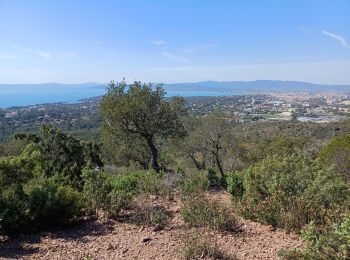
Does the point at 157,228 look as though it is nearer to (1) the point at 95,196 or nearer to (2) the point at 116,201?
(2) the point at 116,201

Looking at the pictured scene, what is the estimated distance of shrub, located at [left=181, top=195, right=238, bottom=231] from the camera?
6.11 meters

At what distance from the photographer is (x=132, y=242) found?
5727 mm

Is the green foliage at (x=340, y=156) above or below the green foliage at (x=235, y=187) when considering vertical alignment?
below

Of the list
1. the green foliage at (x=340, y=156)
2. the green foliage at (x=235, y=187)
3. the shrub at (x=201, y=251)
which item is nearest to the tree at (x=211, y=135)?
the green foliage at (x=340, y=156)

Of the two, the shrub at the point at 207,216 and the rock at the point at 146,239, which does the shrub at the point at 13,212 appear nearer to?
the rock at the point at 146,239

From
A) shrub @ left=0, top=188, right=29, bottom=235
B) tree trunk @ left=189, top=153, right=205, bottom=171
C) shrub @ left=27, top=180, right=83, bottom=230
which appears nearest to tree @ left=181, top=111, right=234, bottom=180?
tree trunk @ left=189, top=153, right=205, bottom=171

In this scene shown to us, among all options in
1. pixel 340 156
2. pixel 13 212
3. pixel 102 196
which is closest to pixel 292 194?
pixel 102 196

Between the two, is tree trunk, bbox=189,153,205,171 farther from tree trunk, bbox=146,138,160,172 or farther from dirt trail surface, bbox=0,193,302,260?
dirt trail surface, bbox=0,193,302,260

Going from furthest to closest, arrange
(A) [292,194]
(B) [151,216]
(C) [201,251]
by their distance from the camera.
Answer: (A) [292,194] < (B) [151,216] < (C) [201,251]

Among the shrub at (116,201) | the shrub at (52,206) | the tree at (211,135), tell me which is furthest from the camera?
the tree at (211,135)

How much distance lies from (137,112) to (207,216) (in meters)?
8.38

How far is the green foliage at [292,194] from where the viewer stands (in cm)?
590

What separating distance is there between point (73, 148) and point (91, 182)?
10.8 m

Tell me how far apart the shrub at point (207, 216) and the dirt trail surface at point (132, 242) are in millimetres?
145
